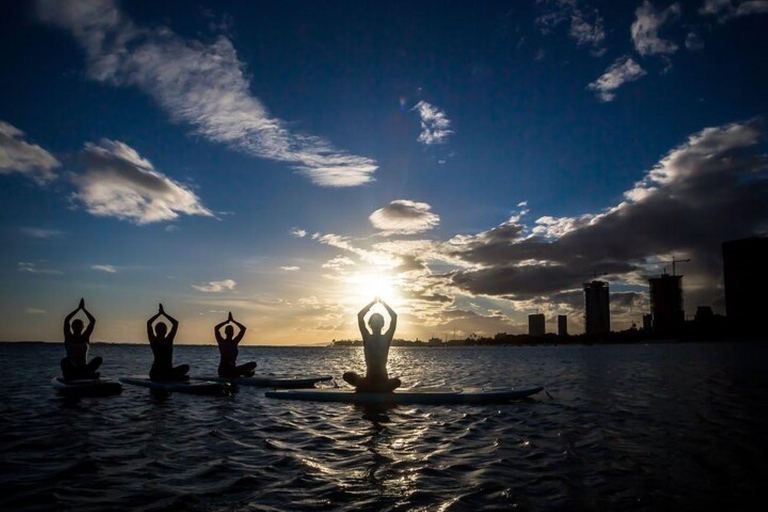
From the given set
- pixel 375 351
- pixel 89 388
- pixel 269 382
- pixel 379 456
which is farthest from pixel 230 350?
pixel 379 456

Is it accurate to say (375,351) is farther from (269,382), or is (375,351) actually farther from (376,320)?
(269,382)

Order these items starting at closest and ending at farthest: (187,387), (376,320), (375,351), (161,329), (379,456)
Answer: (379,456) < (376,320) < (375,351) < (161,329) < (187,387)

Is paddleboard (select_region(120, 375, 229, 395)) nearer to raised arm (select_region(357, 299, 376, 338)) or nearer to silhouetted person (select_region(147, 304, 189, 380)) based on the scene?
silhouetted person (select_region(147, 304, 189, 380))

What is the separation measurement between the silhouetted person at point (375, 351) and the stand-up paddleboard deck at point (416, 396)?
0.34m

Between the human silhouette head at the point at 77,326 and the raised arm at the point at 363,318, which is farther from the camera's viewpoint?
the human silhouette head at the point at 77,326

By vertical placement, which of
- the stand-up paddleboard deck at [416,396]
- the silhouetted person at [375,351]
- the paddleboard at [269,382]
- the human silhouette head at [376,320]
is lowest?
the paddleboard at [269,382]

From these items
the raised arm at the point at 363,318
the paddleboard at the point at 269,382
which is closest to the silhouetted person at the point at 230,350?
the paddleboard at the point at 269,382

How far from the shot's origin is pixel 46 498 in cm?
802

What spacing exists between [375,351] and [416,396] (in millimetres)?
2738

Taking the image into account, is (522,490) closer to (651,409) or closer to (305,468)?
(305,468)

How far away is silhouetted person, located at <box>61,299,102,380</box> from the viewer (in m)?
19.6

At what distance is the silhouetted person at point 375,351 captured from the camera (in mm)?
17297

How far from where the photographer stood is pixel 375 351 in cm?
1823

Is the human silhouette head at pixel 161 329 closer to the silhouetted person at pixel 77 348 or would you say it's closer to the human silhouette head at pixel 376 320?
the silhouetted person at pixel 77 348
